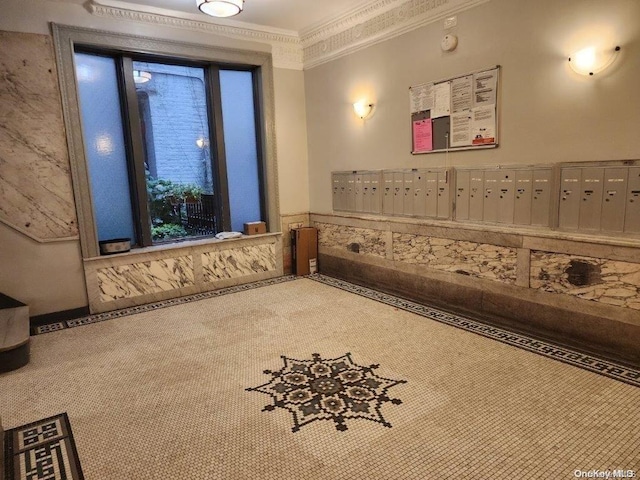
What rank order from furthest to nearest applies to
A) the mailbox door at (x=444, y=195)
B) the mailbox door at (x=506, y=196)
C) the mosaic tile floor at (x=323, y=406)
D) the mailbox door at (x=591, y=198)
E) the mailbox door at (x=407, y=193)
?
the mailbox door at (x=407, y=193) → the mailbox door at (x=444, y=195) → the mailbox door at (x=506, y=196) → the mailbox door at (x=591, y=198) → the mosaic tile floor at (x=323, y=406)

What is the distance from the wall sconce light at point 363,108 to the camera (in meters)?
4.43

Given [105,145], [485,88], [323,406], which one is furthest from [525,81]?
[105,145]

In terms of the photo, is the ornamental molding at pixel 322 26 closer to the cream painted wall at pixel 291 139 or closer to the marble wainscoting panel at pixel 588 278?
the cream painted wall at pixel 291 139

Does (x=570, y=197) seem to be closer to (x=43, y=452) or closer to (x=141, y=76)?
(x=43, y=452)

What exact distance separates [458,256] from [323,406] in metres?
2.03

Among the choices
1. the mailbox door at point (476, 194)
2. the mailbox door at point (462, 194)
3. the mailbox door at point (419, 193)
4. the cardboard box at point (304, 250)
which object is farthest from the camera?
the cardboard box at point (304, 250)

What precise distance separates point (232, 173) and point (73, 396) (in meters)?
3.14

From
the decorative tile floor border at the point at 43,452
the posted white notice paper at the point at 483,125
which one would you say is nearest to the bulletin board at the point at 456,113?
the posted white notice paper at the point at 483,125

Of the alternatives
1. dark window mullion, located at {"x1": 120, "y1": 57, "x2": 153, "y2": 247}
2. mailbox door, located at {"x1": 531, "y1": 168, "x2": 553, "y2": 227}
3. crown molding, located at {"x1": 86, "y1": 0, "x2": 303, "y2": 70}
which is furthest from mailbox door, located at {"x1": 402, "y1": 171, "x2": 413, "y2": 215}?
dark window mullion, located at {"x1": 120, "y1": 57, "x2": 153, "y2": 247}

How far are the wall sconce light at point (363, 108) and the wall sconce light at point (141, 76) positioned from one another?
2.29 m

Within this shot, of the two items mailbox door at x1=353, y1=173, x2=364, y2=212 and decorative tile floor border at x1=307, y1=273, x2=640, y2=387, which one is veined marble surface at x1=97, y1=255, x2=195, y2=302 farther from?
mailbox door at x1=353, y1=173, x2=364, y2=212

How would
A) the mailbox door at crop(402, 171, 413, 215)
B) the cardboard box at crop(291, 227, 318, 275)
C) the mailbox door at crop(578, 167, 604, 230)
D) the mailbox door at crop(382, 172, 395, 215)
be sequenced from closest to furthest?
the mailbox door at crop(578, 167, 604, 230)
the mailbox door at crop(402, 171, 413, 215)
the mailbox door at crop(382, 172, 395, 215)
the cardboard box at crop(291, 227, 318, 275)

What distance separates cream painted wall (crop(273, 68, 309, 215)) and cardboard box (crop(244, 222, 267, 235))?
0.35 metres

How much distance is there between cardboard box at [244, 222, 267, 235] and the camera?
5082 millimetres
